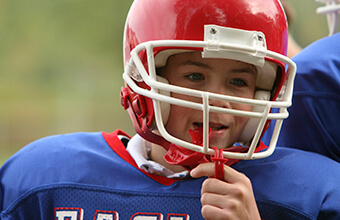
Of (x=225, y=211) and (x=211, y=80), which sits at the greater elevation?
(x=211, y=80)

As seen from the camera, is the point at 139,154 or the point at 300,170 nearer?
the point at 300,170

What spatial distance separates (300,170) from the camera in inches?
60.8

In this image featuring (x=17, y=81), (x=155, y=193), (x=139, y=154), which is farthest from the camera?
(x=17, y=81)

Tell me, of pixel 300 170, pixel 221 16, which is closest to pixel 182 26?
pixel 221 16

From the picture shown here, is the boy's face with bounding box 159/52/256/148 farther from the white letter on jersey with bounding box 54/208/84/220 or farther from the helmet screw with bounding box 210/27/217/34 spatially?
the white letter on jersey with bounding box 54/208/84/220

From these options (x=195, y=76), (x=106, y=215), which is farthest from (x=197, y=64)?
(x=106, y=215)

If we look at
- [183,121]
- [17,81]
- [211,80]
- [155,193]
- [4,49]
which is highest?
[211,80]

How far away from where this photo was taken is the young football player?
142cm

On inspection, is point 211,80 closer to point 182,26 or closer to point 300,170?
point 182,26

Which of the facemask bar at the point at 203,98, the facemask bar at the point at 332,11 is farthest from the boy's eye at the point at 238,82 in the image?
the facemask bar at the point at 332,11

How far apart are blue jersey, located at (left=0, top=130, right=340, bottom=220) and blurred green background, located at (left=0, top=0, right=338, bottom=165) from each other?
9.39m

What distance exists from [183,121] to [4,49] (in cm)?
1222

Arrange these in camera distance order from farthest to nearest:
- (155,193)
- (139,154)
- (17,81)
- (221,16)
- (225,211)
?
(17,81), (139,154), (155,193), (221,16), (225,211)

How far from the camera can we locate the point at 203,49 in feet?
4.58
